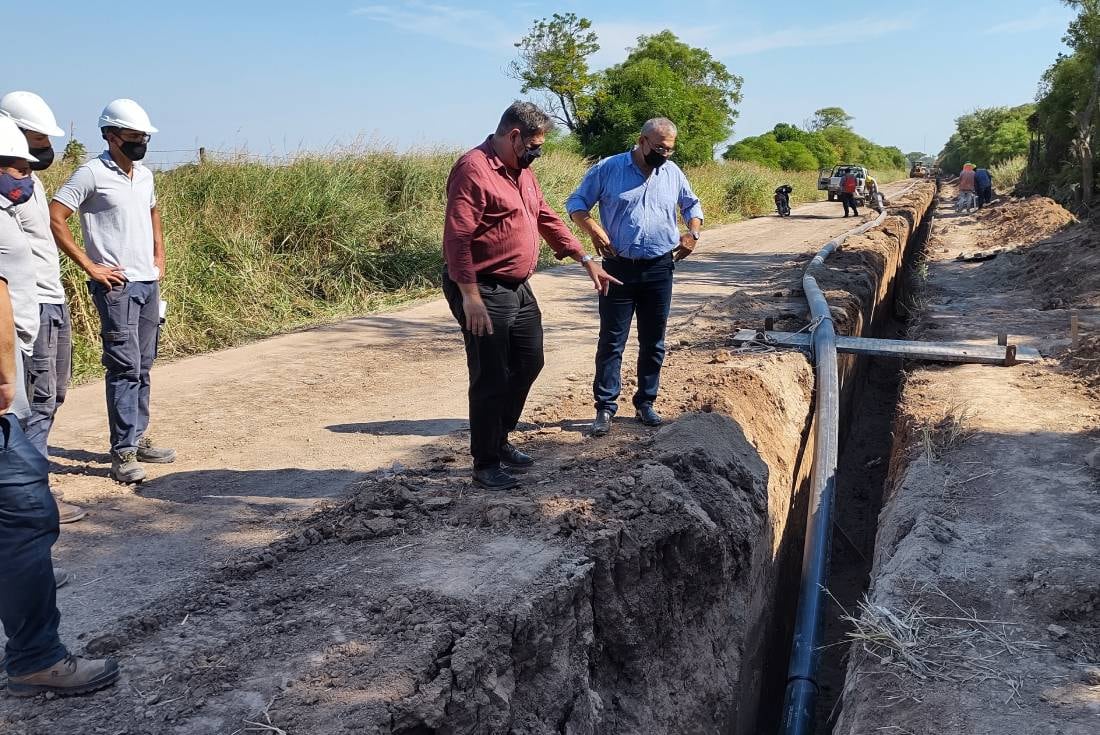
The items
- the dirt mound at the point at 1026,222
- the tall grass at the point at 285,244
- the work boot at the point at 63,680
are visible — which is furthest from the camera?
the dirt mound at the point at 1026,222

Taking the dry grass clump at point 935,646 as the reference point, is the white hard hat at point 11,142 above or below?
above

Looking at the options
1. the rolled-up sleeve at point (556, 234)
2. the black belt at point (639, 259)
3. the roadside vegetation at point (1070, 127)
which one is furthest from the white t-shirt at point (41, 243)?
the roadside vegetation at point (1070, 127)

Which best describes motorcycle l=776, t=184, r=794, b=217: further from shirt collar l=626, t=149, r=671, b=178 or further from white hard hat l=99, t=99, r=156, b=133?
white hard hat l=99, t=99, r=156, b=133

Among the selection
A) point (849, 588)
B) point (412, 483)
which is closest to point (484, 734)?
point (412, 483)

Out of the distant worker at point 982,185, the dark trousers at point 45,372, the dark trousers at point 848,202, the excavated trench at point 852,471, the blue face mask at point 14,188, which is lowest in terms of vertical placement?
the excavated trench at point 852,471

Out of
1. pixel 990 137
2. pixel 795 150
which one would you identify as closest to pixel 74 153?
pixel 795 150

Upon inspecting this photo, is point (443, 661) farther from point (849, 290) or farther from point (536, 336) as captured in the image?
point (849, 290)

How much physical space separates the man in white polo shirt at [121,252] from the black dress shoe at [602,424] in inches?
98.6

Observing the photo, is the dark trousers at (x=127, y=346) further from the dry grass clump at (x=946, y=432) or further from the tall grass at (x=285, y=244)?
the dry grass clump at (x=946, y=432)

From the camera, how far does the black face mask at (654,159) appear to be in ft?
15.7

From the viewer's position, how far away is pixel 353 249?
1180cm

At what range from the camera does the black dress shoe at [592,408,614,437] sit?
206 inches

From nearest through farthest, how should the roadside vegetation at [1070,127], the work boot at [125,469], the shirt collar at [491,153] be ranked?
1. the shirt collar at [491,153]
2. the work boot at [125,469]
3. the roadside vegetation at [1070,127]

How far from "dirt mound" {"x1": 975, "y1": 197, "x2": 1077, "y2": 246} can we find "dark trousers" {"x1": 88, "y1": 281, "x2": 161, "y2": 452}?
1662 cm
